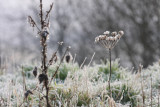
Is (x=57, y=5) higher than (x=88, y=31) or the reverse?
higher

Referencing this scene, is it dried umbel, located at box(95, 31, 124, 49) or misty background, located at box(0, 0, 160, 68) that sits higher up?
misty background, located at box(0, 0, 160, 68)

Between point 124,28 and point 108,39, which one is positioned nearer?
point 108,39

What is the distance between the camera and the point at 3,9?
24.9 m

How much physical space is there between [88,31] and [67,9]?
14.8ft

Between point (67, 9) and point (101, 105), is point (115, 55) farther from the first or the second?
point (101, 105)

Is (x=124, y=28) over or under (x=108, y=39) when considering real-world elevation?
over

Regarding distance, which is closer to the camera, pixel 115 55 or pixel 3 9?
pixel 115 55

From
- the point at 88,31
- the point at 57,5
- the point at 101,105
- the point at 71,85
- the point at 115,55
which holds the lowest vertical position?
the point at 101,105

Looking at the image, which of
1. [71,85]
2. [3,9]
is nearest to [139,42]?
[71,85]

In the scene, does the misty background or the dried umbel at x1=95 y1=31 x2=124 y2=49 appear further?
the misty background

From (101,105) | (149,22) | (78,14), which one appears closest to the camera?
(101,105)

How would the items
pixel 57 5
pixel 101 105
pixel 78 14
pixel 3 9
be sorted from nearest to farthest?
pixel 101 105
pixel 78 14
pixel 57 5
pixel 3 9

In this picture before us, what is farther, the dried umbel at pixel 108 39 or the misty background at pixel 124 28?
the misty background at pixel 124 28

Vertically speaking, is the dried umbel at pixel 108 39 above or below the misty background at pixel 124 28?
below
